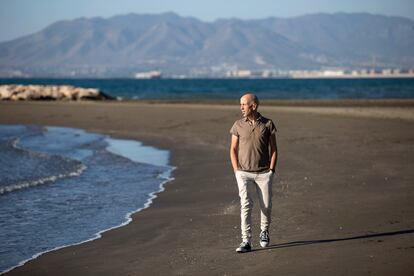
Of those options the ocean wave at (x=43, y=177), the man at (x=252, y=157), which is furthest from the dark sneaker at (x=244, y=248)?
the ocean wave at (x=43, y=177)

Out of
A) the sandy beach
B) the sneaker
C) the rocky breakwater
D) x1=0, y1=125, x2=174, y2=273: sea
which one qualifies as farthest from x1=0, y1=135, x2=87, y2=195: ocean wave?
the rocky breakwater

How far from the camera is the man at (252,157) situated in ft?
25.9

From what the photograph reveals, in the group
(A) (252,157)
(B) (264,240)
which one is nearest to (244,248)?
(B) (264,240)

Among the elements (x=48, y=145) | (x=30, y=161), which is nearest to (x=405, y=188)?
(x=30, y=161)

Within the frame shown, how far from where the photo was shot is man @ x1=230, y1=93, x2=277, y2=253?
25.9 ft

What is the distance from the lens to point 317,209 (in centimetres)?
1014

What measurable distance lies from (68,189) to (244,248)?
6391mm

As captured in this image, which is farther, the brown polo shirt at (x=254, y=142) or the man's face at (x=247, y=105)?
the brown polo shirt at (x=254, y=142)

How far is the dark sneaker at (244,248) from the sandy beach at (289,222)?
0.24ft

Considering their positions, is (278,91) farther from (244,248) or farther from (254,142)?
(244,248)

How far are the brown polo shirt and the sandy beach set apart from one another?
0.95 meters

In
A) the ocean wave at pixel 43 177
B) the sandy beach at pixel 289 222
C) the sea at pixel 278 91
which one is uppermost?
the sandy beach at pixel 289 222

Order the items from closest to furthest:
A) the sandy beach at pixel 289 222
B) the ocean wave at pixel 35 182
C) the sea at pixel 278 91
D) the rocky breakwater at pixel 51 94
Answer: the sandy beach at pixel 289 222
the ocean wave at pixel 35 182
the rocky breakwater at pixel 51 94
the sea at pixel 278 91

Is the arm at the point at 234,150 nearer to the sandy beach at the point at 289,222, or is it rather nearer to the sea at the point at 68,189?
the sandy beach at the point at 289,222
